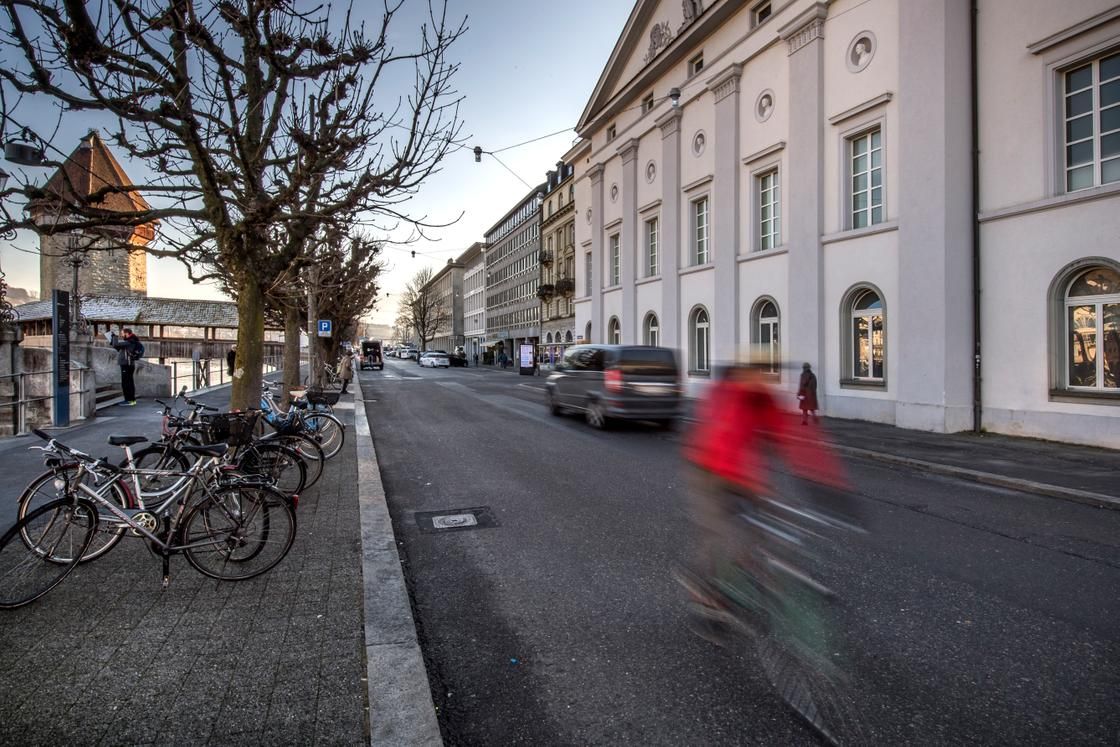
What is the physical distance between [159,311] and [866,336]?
5933 centimetres

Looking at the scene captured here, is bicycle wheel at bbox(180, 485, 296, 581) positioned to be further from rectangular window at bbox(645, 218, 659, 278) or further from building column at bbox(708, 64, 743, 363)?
rectangular window at bbox(645, 218, 659, 278)

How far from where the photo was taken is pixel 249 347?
7914 millimetres

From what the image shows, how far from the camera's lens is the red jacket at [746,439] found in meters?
4.50

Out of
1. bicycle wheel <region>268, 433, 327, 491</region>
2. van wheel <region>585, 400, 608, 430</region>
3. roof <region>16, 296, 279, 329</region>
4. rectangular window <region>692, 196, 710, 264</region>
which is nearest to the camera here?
bicycle wheel <region>268, 433, 327, 491</region>

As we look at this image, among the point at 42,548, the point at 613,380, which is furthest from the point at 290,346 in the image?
the point at 42,548

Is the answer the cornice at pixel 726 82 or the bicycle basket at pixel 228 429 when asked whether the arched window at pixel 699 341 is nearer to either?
the cornice at pixel 726 82

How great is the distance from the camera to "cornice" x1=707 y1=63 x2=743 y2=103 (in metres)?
19.9

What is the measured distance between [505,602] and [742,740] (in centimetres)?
192

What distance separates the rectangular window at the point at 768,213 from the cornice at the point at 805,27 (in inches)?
136

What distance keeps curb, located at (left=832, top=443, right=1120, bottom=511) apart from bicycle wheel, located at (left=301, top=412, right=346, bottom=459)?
8.62 metres

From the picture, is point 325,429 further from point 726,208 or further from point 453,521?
point 726,208

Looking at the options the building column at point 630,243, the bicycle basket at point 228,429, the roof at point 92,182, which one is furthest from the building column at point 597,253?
the bicycle basket at point 228,429

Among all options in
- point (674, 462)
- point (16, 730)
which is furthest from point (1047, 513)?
point (16, 730)

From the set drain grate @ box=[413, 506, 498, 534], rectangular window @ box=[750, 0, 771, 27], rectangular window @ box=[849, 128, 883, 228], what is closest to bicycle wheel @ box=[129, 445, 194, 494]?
drain grate @ box=[413, 506, 498, 534]
